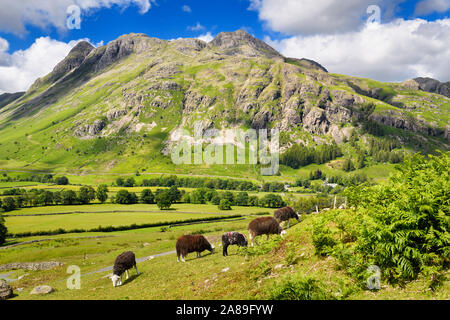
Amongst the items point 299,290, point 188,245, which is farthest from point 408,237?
point 188,245

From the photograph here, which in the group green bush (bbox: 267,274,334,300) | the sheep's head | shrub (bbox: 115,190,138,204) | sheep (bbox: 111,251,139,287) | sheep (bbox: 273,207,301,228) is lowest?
shrub (bbox: 115,190,138,204)

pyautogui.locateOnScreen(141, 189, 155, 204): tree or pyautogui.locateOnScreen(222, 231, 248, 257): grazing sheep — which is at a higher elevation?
pyautogui.locateOnScreen(222, 231, 248, 257): grazing sheep

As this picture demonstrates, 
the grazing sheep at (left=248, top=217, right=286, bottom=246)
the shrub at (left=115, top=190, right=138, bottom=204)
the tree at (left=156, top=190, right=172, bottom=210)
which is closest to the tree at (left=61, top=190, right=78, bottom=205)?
the shrub at (left=115, top=190, right=138, bottom=204)

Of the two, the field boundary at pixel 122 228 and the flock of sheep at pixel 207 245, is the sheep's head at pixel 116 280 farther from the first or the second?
the field boundary at pixel 122 228

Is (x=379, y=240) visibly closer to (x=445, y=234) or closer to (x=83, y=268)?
(x=445, y=234)

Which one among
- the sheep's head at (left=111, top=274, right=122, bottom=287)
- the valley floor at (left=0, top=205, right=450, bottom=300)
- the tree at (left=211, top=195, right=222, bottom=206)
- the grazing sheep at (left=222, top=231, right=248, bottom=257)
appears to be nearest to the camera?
the valley floor at (left=0, top=205, right=450, bottom=300)

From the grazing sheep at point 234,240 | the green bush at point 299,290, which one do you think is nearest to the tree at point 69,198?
the grazing sheep at point 234,240

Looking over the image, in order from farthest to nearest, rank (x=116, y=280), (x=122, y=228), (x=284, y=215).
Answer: (x=122, y=228), (x=284, y=215), (x=116, y=280)

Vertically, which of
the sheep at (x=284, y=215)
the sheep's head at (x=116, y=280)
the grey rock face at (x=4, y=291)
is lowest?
the grey rock face at (x=4, y=291)

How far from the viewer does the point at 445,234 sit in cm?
963

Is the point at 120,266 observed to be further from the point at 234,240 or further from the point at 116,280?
the point at 234,240

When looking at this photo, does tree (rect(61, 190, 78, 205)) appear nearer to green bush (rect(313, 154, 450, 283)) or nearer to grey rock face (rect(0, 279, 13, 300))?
grey rock face (rect(0, 279, 13, 300))

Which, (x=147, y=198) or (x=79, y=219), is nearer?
(x=79, y=219)

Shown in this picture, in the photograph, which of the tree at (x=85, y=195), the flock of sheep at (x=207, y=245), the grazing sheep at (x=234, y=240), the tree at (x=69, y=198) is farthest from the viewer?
the tree at (x=85, y=195)
